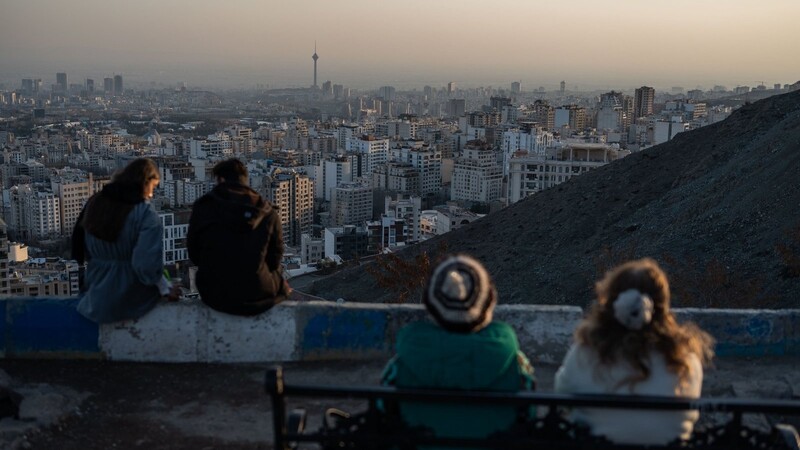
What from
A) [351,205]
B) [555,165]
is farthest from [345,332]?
[351,205]

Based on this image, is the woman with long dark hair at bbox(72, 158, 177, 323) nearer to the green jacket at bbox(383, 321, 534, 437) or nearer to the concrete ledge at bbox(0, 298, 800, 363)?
the concrete ledge at bbox(0, 298, 800, 363)

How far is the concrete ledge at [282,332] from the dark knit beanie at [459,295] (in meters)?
1.70

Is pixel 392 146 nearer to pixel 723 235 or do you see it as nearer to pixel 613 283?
pixel 723 235

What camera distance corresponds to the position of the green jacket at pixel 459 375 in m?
2.13

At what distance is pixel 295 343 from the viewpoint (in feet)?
12.9

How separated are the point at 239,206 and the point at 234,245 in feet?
0.55

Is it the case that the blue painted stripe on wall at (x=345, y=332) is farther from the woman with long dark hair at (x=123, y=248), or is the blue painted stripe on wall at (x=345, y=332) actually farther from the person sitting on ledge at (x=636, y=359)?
the person sitting on ledge at (x=636, y=359)

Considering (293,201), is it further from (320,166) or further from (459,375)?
(459,375)

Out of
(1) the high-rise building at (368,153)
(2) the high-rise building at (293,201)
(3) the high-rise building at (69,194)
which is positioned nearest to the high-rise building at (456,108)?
(1) the high-rise building at (368,153)

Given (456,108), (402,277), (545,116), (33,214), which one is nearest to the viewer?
(402,277)

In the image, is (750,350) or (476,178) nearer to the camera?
(750,350)

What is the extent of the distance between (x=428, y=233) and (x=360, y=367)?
5305 cm

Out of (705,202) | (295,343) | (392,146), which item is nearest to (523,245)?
(705,202)

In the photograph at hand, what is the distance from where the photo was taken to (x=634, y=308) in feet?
6.93
